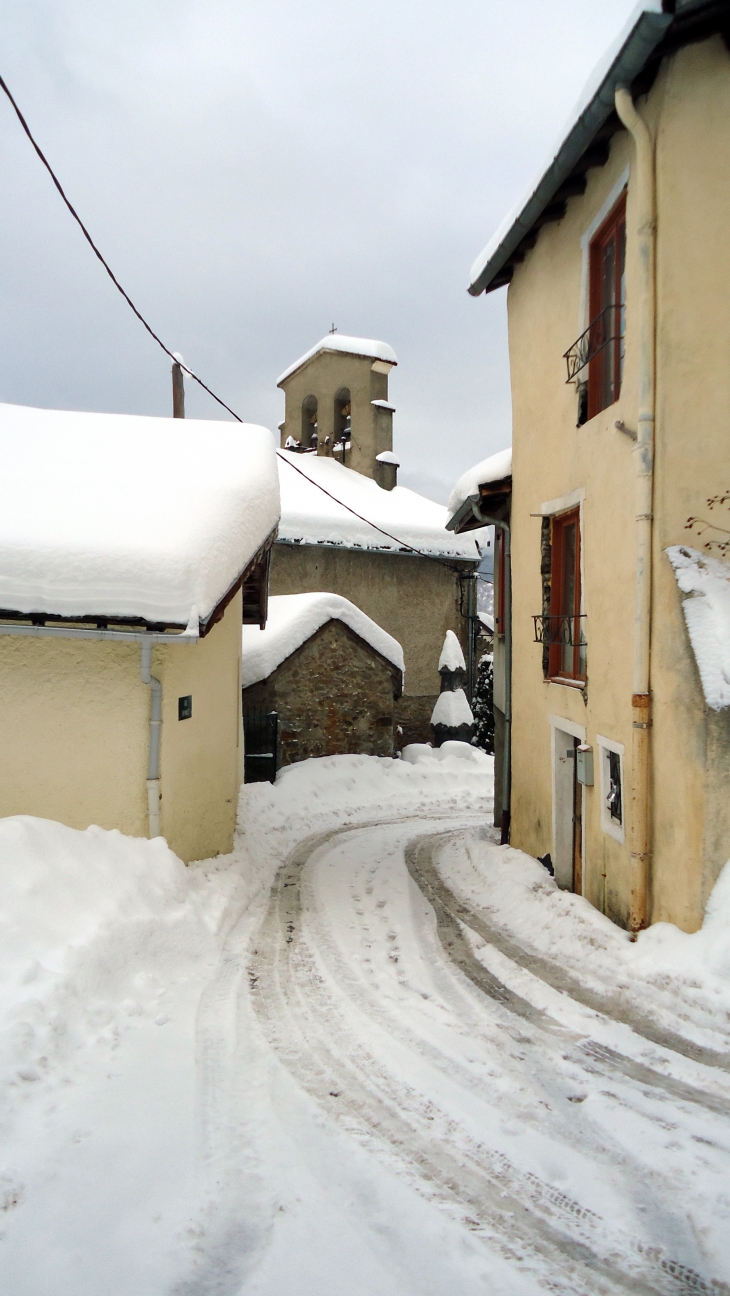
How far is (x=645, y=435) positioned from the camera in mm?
5461

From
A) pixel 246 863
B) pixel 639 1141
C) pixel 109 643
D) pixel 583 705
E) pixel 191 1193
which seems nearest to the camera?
pixel 191 1193

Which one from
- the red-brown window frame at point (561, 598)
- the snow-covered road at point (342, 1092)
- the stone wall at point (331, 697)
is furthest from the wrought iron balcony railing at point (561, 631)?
the stone wall at point (331, 697)

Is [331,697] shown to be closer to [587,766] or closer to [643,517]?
[587,766]

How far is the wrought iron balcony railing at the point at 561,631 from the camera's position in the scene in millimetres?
7129

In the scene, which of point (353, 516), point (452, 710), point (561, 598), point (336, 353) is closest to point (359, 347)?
point (336, 353)

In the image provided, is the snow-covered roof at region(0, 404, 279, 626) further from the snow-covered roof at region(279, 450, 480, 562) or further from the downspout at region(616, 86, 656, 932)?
the snow-covered roof at region(279, 450, 480, 562)

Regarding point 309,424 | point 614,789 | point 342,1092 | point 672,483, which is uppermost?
point 309,424

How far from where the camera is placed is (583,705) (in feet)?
22.3

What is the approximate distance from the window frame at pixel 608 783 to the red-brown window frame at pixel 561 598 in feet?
3.83

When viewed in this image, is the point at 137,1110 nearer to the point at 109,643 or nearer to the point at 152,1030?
the point at 152,1030

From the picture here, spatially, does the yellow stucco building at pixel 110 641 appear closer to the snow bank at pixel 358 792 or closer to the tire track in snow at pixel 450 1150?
the tire track in snow at pixel 450 1150

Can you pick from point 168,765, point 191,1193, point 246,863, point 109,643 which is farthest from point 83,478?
point 191,1193

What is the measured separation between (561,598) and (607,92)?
168 inches

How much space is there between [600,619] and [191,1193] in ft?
16.4
